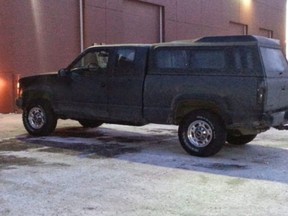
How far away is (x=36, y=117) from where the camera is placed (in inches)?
427

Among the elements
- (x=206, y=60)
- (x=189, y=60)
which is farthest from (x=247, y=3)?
(x=206, y=60)

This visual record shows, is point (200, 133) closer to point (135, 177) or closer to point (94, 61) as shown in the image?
point (135, 177)

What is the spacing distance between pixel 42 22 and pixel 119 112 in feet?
25.4

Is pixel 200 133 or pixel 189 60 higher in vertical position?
pixel 189 60

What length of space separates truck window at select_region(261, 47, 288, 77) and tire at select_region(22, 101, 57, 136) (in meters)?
4.61

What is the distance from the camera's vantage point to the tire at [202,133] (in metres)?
8.48

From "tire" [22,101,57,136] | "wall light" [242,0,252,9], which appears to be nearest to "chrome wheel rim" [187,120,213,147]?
"tire" [22,101,57,136]

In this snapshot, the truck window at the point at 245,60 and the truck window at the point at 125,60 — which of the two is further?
the truck window at the point at 125,60

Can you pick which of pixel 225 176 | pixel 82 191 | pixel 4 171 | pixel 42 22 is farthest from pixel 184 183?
pixel 42 22

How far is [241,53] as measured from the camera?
8.32m

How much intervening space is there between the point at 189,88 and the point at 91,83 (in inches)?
87.7

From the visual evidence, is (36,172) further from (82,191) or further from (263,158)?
(263,158)

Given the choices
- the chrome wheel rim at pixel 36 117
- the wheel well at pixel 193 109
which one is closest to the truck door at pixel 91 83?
the chrome wheel rim at pixel 36 117

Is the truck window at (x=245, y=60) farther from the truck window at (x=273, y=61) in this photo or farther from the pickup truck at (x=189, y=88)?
the truck window at (x=273, y=61)
